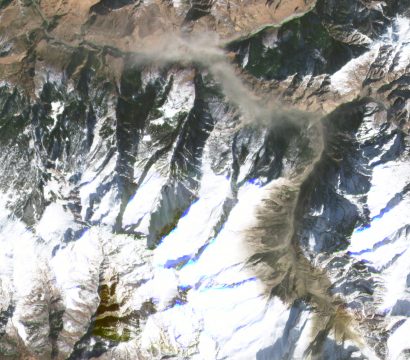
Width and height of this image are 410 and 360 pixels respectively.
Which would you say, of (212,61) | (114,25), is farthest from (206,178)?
(114,25)

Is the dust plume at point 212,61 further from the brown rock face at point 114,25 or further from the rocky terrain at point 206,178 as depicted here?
the brown rock face at point 114,25

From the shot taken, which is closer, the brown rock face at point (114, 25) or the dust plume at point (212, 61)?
the brown rock face at point (114, 25)

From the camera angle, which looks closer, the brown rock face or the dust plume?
the brown rock face

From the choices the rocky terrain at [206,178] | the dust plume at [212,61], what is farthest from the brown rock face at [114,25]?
the dust plume at [212,61]

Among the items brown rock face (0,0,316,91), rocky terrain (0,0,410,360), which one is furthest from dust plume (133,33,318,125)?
brown rock face (0,0,316,91)

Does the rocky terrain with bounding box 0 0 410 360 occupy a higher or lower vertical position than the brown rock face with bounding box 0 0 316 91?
lower

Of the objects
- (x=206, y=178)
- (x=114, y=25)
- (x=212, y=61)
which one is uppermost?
(x=114, y=25)

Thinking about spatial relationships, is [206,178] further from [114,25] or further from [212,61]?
[114,25]

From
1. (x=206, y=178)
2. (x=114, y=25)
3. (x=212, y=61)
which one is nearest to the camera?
(x=114, y=25)

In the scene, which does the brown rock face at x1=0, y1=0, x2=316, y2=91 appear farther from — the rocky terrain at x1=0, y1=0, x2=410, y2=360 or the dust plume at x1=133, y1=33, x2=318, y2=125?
the dust plume at x1=133, y1=33, x2=318, y2=125
